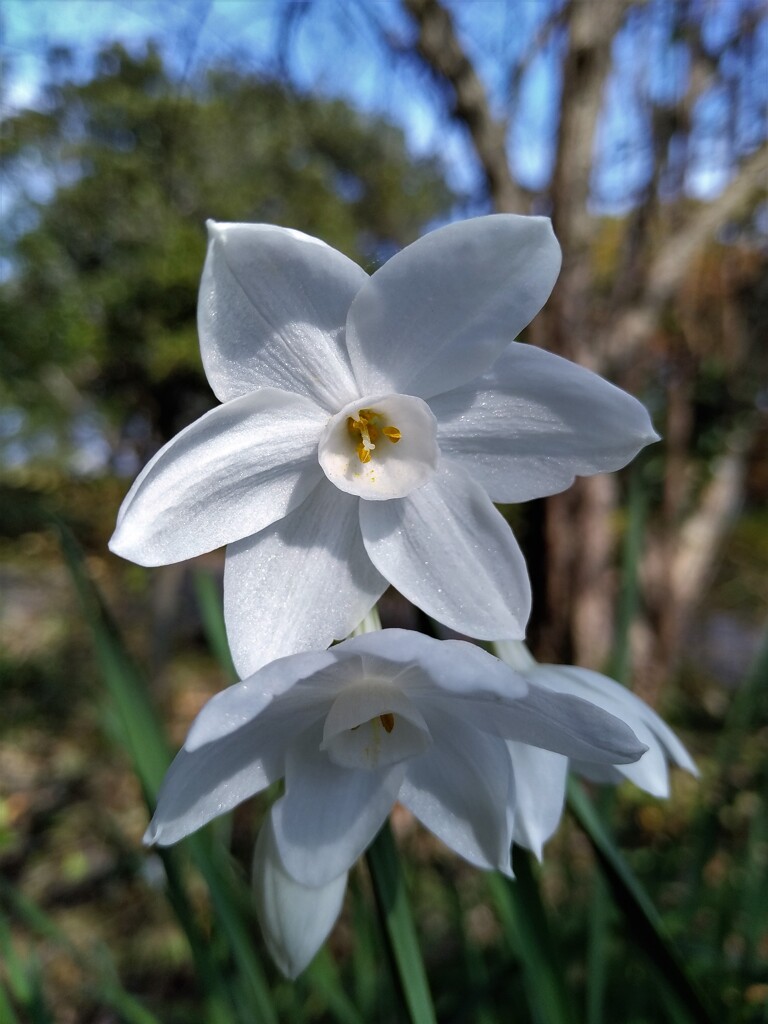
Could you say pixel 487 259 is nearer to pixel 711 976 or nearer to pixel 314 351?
pixel 314 351

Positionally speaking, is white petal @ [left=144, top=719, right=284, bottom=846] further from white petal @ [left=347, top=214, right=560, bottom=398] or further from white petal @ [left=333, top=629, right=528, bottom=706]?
white petal @ [left=347, top=214, right=560, bottom=398]

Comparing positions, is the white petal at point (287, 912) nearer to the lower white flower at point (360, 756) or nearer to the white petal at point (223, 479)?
the lower white flower at point (360, 756)

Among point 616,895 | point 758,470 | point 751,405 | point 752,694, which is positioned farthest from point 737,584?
point 616,895

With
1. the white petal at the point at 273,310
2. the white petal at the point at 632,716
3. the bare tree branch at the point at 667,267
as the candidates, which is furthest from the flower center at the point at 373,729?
the bare tree branch at the point at 667,267

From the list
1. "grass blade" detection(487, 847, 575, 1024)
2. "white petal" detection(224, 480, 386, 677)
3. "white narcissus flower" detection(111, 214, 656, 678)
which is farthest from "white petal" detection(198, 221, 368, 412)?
"grass blade" detection(487, 847, 575, 1024)

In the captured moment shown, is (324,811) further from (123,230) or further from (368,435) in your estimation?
(123,230)

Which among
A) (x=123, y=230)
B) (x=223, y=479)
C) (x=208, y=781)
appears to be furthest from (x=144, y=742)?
(x=123, y=230)

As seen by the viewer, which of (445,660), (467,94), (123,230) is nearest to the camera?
(445,660)
